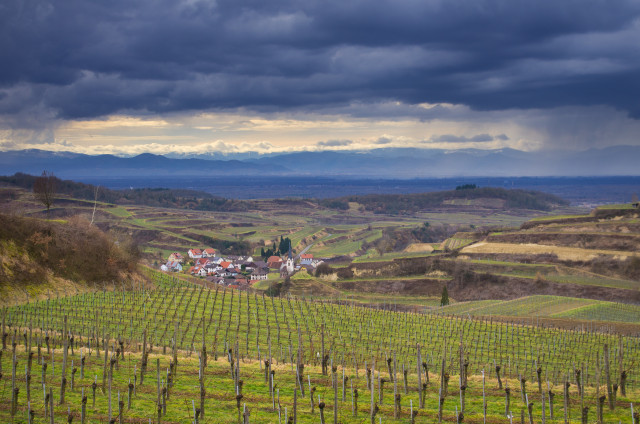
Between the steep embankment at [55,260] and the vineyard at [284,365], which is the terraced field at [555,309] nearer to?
the vineyard at [284,365]

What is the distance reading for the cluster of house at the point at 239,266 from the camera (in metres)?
108

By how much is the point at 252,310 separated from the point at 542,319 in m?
28.5

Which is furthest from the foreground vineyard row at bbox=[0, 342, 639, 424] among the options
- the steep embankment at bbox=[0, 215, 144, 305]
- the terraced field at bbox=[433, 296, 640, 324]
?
the terraced field at bbox=[433, 296, 640, 324]

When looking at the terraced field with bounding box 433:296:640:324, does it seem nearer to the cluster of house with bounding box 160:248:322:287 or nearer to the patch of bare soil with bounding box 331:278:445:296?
the patch of bare soil with bounding box 331:278:445:296

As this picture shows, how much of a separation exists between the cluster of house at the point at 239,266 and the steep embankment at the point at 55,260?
149ft

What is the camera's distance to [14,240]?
47938mm

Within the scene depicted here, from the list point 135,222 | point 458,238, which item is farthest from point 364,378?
point 135,222

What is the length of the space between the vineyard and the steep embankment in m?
2.96

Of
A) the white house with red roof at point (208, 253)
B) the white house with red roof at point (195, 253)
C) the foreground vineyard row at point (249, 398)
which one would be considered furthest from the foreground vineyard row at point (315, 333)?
the white house with red roof at point (208, 253)

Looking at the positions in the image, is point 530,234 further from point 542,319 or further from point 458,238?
point 542,319

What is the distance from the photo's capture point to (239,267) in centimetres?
12031

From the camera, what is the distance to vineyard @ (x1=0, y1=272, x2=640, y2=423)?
1900cm

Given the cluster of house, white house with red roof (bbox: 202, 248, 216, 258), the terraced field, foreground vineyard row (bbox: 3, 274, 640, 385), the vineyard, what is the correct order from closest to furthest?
the vineyard → foreground vineyard row (bbox: 3, 274, 640, 385) → the terraced field → the cluster of house → white house with red roof (bbox: 202, 248, 216, 258)

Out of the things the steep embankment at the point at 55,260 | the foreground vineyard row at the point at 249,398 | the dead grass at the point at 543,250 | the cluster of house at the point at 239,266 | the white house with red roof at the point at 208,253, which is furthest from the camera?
the white house with red roof at the point at 208,253
